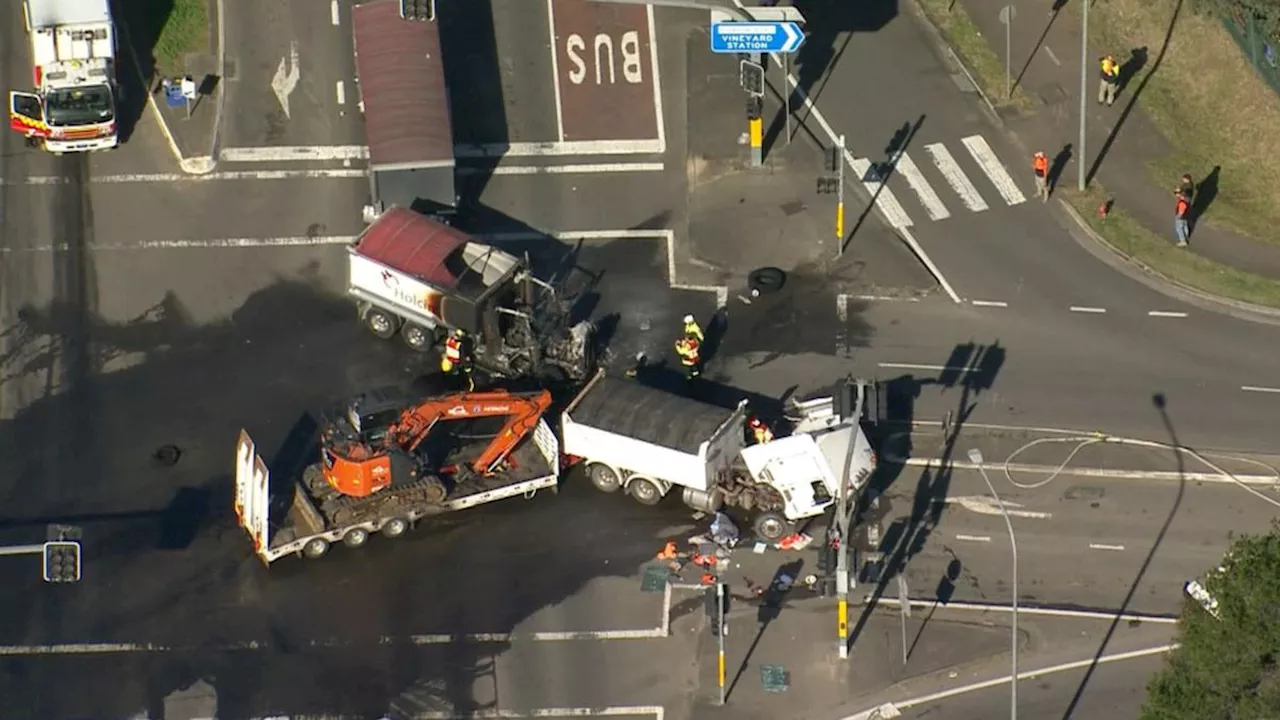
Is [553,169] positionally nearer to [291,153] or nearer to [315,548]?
[291,153]

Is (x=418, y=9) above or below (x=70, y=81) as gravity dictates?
above

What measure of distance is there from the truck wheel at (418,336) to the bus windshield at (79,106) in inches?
509

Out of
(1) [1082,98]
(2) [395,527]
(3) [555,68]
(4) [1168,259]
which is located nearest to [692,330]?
(2) [395,527]

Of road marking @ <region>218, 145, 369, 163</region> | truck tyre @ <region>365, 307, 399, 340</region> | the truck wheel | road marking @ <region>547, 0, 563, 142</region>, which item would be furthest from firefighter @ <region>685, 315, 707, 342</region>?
road marking @ <region>218, 145, 369, 163</region>

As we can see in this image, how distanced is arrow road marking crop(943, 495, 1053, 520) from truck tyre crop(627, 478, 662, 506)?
7934mm

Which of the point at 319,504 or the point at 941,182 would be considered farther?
the point at 941,182

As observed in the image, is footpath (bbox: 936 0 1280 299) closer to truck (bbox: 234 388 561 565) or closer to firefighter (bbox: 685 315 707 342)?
firefighter (bbox: 685 315 707 342)

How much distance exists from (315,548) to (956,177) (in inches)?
961

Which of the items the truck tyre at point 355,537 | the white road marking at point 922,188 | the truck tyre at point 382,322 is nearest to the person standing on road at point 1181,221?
the white road marking at point 922,188

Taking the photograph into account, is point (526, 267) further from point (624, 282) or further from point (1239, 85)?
point (1239, 85)

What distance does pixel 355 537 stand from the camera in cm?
5734

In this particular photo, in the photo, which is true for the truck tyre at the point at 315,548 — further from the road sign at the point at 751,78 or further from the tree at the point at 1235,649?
the tree at the point at 1235,649

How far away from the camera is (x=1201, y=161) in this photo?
69625 millimetres

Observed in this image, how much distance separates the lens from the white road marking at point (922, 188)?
67.4m
